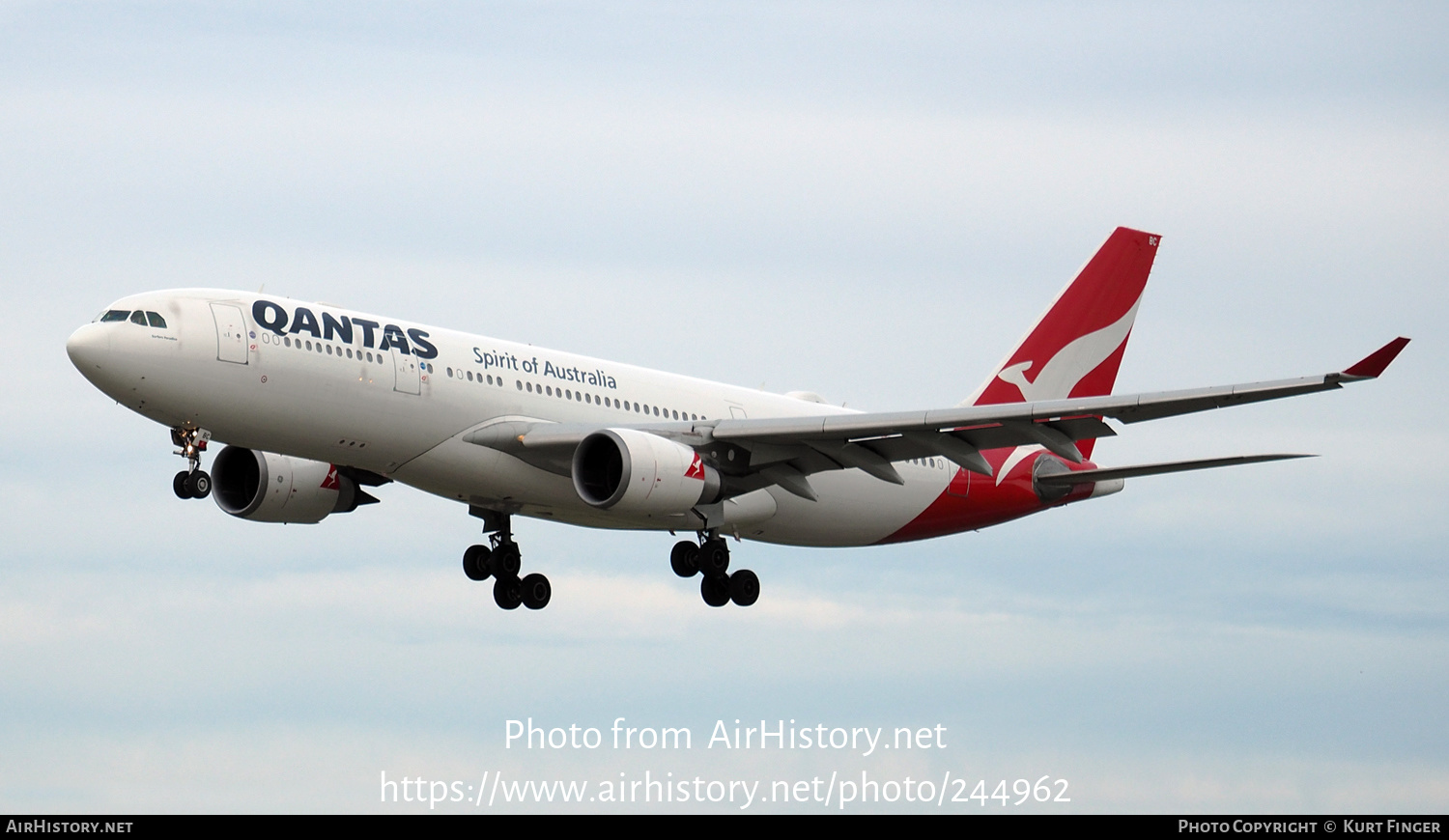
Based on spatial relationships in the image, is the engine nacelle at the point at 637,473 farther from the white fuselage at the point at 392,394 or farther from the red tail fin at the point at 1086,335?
the red tail fin at the point at 1086,335

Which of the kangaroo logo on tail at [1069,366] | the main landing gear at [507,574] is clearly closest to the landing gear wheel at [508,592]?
the main landing gear at [507,574]

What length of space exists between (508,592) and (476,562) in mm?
1005

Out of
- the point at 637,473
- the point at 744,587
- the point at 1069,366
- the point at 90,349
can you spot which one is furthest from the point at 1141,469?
Result: the point at 90,349

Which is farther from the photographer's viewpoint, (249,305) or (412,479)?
(412,479)

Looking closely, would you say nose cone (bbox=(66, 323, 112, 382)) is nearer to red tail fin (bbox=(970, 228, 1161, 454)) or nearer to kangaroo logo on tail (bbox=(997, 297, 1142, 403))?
red tail fin (bbox=(970, 228, 1161, 454))

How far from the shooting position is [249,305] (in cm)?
3578

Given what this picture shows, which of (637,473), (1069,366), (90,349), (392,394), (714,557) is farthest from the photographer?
(1069,366)

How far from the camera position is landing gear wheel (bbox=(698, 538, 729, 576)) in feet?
135

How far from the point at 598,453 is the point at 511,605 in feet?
22.9

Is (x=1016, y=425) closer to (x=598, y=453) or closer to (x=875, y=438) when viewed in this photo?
(x=875, y=438)

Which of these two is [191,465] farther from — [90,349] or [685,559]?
[685,559]

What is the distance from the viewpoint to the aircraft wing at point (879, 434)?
35.0 meters

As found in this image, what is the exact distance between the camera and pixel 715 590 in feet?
137

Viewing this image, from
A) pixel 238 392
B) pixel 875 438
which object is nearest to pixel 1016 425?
pixel 875 438
